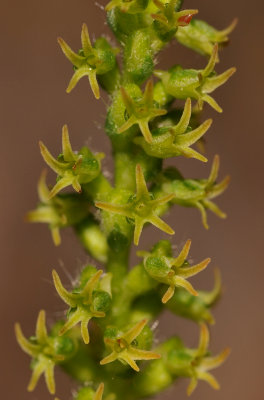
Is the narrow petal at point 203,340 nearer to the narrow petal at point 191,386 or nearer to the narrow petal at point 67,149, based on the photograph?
the narrow petal at point 191,386

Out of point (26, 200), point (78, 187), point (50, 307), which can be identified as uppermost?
point (78, 187)

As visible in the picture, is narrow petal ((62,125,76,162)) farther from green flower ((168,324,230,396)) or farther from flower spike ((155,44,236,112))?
green flower ((168,324,230,396))

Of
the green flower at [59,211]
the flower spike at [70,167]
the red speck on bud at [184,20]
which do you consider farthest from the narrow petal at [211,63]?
the green flower at [59,211]

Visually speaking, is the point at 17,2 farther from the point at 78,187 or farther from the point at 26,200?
the point at 78,187

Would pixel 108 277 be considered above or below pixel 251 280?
above

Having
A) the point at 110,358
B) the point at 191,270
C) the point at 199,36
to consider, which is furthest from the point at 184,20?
the point at 110,358

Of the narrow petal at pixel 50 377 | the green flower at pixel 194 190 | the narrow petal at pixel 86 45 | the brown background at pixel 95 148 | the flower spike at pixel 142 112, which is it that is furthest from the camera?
the brown background at pixel 95 148

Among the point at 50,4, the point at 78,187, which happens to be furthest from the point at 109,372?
the point at 50,4
